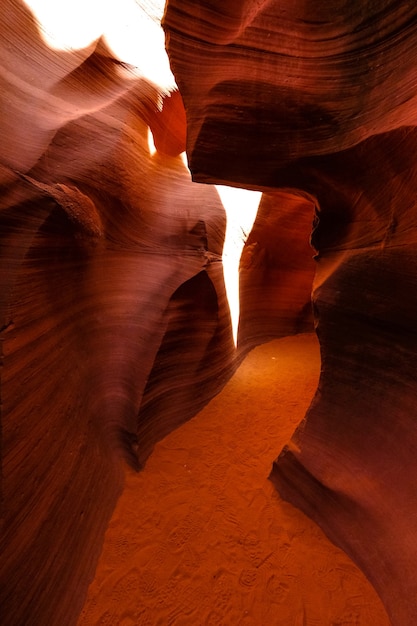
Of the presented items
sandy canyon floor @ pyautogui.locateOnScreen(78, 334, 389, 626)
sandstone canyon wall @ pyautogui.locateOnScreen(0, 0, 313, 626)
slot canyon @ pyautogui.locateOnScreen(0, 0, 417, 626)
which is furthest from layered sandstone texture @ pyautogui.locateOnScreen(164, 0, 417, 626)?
sandstone canyon wall @ pyautogui.locateOnScreen(0, 0, 313, 626)

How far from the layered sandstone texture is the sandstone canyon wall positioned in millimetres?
943

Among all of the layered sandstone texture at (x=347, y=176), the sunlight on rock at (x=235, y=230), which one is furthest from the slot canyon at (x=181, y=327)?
the sunlight on rock at (x=235, y=230)

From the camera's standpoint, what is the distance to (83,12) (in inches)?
137

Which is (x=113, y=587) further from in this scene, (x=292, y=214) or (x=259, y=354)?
(x=292, y=214)

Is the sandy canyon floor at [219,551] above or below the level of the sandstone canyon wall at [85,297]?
below

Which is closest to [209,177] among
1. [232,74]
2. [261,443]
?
[232,74]

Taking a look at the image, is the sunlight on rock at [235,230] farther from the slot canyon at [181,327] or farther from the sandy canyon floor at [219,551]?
the sandy canyon floor at [219,551]

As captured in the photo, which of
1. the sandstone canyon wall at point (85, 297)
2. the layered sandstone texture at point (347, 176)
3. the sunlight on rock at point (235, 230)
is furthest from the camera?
the sunlight on rock at point (235, 230)

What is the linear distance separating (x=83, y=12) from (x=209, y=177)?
2.58 m

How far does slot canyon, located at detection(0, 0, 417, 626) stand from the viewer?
6.75 ft

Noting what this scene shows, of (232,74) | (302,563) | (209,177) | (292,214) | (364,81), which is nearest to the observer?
(364,81)

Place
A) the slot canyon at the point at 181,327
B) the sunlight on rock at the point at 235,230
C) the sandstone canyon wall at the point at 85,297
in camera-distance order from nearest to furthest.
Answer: the slot canyon at the point at 181,327, the sandstone canyon wall at the point at 85,297, the sunlight on rock at the point at 235,230

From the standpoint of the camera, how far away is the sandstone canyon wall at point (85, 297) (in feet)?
7.27

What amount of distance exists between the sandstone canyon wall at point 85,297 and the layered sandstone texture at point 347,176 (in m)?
0.94
